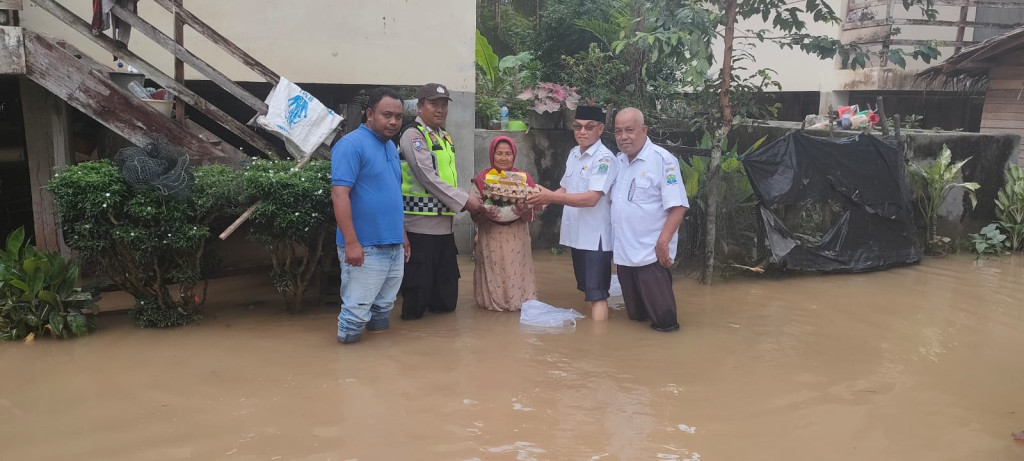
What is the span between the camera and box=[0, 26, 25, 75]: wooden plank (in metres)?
5.23

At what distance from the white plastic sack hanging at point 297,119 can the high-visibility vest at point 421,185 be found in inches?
35.2

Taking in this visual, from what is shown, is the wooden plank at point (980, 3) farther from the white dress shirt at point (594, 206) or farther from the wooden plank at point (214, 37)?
the wooden plank at point (214, 37)

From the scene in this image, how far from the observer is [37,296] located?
5062 millimetres

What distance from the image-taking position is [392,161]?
5152mm

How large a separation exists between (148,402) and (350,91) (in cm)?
483

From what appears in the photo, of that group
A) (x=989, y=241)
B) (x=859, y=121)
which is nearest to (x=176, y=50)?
(x=859, y=121)

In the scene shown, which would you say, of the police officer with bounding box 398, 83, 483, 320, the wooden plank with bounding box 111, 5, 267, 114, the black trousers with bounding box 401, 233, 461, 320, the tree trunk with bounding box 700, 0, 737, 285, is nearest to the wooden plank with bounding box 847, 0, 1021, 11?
the tree trunk with bounding box 700, 0, 737, 285

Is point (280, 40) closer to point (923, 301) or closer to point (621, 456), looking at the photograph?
point (621, 456)

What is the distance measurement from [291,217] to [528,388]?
214 cm

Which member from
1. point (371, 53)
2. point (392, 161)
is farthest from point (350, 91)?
point (392, 161)

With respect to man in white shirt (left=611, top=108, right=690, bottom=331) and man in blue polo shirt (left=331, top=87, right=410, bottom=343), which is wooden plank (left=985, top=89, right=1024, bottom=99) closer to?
man in white shirt (left=611, top=108, right=690, bottom=331)

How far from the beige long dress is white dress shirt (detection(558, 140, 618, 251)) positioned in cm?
41

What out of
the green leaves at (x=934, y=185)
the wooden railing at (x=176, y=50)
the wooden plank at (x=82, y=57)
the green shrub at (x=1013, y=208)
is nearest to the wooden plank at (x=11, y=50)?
the wooden plank at (x=82, y=57)

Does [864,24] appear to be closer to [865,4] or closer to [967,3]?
[865,4]
